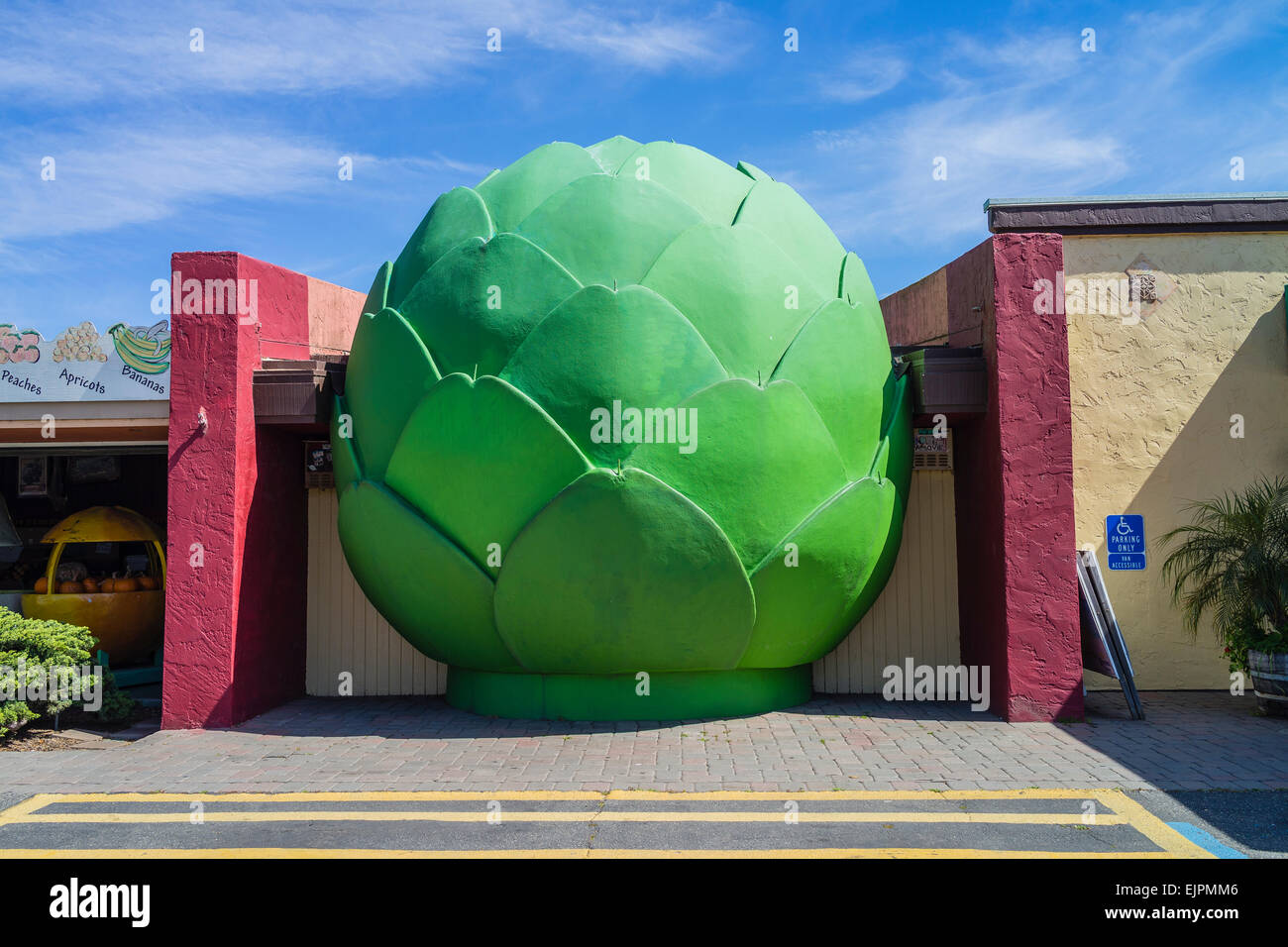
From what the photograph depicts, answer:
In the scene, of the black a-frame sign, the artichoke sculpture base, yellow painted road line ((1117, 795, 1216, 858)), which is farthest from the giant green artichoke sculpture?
yellow painted road line ((1117, 795, 1216, 858))

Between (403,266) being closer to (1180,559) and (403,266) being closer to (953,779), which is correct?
(953,779)

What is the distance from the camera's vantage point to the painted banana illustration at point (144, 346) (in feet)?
27.9

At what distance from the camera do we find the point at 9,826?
5.29 m

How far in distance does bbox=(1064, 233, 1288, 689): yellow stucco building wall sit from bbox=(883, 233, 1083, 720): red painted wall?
1.87 metres

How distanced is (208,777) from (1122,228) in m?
9.58

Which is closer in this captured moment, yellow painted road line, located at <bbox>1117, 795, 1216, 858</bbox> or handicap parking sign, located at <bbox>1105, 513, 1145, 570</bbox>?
yellow painted road line, located at <bbox>1117, 795, 1216, 858</bbox>

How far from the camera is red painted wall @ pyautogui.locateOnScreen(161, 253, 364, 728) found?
7.75 metres

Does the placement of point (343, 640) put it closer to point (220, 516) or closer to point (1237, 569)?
point (220, 516)

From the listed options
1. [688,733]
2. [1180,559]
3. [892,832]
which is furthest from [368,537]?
[1180,559]

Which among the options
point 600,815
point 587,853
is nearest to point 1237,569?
point 600,815

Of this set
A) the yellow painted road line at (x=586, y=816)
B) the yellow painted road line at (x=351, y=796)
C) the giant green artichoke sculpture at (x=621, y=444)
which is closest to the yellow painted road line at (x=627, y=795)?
Answer: the yellow painted road line at (x=351, y=796)

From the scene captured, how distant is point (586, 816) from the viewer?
17.1 ft

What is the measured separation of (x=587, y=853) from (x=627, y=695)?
2761 millimetres

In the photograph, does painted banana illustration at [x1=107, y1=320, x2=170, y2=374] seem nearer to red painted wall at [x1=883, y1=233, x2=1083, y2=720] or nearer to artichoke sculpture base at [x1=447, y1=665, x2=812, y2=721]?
artichoke sculpture base at [x1=447, y1=665, x2=812, y2=721]
